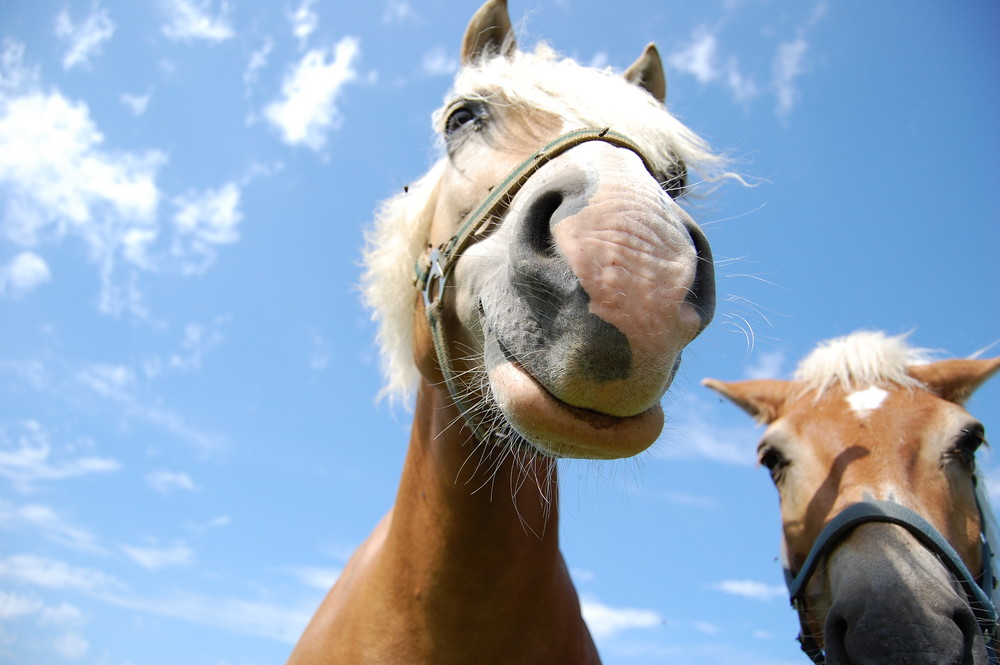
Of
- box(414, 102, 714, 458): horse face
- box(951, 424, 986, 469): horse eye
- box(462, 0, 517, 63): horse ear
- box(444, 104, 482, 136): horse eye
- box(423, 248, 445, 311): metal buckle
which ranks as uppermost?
box(462, 0, 517, 63): horse ear

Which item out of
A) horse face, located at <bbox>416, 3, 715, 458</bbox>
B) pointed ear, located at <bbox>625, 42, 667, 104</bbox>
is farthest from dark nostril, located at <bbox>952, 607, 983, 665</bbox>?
pointed ear, located at <bbox>625, 42, 667, 104</bbox>

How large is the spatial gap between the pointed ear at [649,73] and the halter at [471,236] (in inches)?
45.6

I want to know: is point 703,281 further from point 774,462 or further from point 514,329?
point 774,462

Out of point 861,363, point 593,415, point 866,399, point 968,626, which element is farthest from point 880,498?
point 593,415

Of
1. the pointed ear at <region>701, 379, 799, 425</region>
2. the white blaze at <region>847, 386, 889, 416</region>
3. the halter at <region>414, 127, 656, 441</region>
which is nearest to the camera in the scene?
the halter at <region>414, 127, 656, 441</region>

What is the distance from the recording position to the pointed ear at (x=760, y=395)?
4.08 metres

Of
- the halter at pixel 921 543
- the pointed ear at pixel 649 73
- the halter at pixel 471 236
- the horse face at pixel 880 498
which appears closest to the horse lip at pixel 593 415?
the halter at pixel 471 236

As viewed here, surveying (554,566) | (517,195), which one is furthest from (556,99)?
(554,566)

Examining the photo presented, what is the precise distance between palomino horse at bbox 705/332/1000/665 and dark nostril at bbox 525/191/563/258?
205 centimetres

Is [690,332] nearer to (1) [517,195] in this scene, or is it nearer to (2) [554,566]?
(1) [517,195]

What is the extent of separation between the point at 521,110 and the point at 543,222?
0.84 metres

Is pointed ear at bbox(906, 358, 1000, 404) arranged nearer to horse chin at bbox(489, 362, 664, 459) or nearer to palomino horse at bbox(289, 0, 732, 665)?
palomino horse at bbox(289, 0, 732, 665)

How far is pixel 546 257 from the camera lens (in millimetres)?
1590

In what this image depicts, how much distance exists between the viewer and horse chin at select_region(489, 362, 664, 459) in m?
1.51
